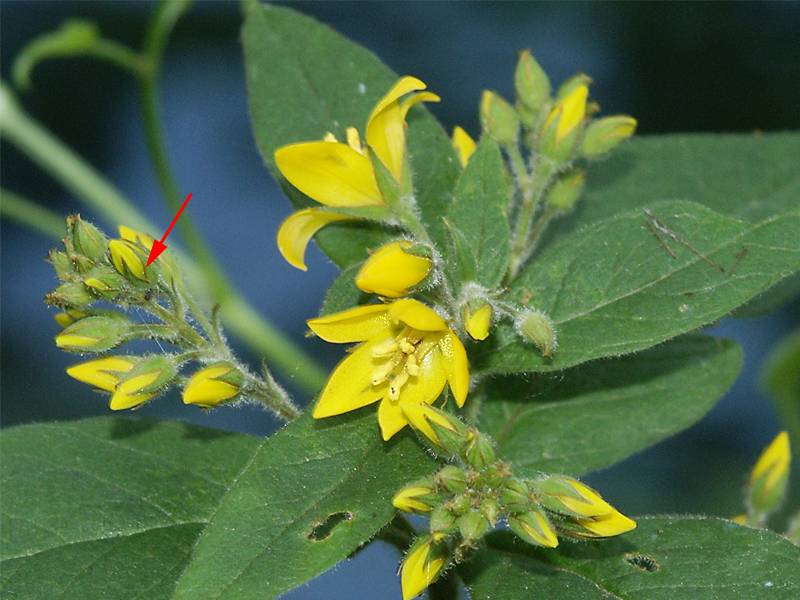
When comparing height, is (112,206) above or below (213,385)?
below

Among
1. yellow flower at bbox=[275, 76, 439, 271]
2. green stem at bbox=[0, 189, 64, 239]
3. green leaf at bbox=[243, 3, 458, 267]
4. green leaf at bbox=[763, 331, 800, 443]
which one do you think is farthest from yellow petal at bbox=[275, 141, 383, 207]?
green stem at bbox=[0, 189, 64, 239]

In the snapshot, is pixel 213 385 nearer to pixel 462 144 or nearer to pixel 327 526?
pixel 327 526

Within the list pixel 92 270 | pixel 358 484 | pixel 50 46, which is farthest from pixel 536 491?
pixel 50 46

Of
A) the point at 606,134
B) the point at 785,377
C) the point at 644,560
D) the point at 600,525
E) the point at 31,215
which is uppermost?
the point at 606,134

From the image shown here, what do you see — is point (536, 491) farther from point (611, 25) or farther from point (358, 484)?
point (611, 25)

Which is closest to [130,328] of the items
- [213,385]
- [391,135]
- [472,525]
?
[213,385]

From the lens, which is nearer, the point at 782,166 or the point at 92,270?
the point at 92,270

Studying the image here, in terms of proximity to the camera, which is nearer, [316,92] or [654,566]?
[654,566]
